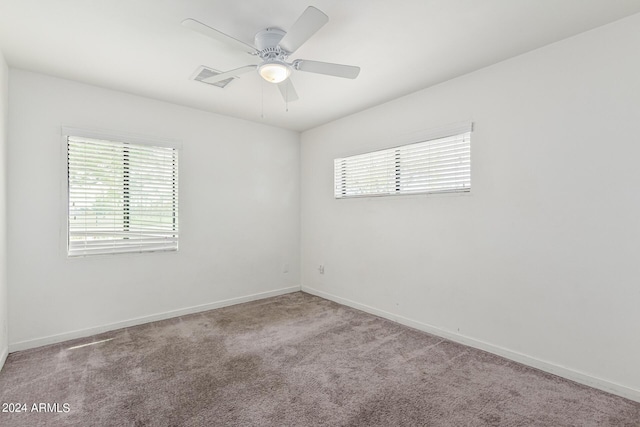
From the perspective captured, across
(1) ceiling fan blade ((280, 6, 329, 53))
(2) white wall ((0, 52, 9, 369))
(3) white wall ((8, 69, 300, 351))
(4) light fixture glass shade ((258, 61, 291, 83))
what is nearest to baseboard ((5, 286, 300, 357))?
(3) white wall ((8, 69, 300, 351))

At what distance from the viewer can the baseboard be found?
283 cm

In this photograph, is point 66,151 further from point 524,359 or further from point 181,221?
point 524,359

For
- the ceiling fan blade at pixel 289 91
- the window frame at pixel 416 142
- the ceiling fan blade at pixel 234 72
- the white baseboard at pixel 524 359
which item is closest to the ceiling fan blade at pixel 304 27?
the ceiling fan blade at pixel 234 72

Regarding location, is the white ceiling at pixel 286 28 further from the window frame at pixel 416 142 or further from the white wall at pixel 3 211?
the window frame at pixel 416 142

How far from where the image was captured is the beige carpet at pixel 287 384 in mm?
1895

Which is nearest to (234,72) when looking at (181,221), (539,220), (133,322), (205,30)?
(205,30)

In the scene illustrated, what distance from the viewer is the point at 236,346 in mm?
2881

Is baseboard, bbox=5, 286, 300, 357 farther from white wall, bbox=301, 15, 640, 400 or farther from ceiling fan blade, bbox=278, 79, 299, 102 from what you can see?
ceiling fan blade, bbox=278, 79, 299, 102

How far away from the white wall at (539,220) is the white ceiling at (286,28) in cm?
26

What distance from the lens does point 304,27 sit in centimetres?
184

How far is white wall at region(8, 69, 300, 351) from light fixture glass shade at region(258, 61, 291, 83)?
1962mm

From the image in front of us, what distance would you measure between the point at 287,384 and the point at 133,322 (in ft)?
6.97

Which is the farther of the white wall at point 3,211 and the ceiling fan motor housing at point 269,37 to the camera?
the white wall at point 3,211

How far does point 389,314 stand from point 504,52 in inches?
110
